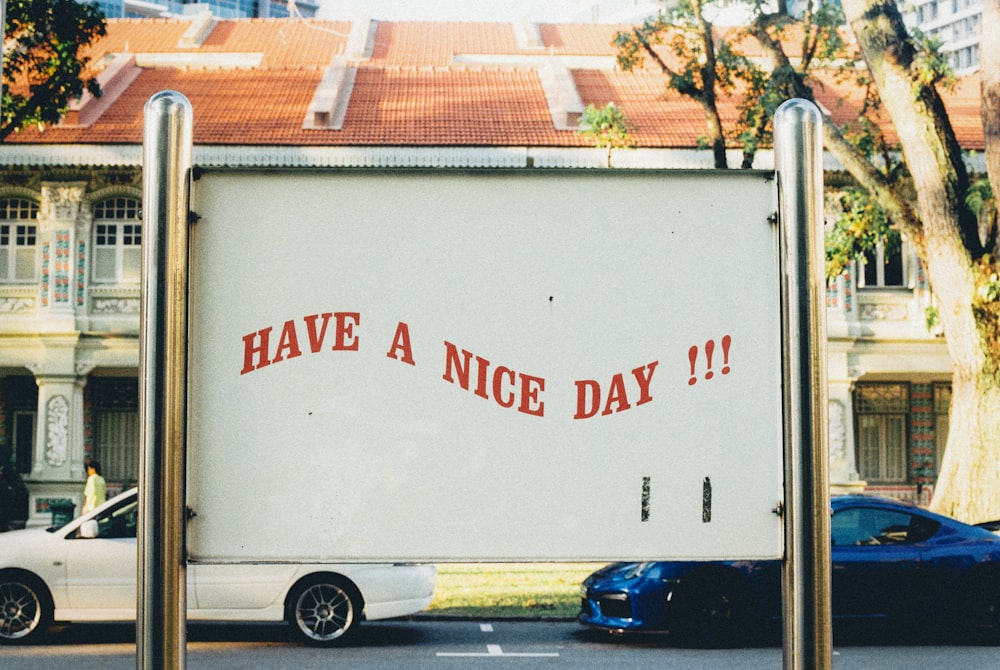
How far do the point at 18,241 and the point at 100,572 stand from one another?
16.6m

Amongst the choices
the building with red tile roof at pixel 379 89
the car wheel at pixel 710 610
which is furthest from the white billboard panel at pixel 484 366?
the building with red tile roof at pixel 379 89

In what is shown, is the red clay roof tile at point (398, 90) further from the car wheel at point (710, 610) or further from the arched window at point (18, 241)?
the car wheel at point (710, 610)

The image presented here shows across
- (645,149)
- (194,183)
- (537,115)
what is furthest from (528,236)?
(537,115)

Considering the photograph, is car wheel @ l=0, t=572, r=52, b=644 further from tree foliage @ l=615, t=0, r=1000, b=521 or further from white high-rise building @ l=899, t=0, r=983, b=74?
white high-rise building @ l=899, t=0, r=983, b=74

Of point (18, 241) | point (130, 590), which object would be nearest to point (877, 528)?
point (130, 590)

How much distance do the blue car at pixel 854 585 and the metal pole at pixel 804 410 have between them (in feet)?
26.8

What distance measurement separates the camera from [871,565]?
1112cm

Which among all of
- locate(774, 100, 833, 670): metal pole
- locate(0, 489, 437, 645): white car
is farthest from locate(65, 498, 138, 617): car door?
locate(774, 100, 833, 670): metal pole

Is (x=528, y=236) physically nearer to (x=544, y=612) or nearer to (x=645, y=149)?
(x=544, y=612)

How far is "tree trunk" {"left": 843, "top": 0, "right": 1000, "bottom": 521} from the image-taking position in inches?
580

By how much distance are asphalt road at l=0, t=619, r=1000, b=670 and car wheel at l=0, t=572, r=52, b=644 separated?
0.64ft

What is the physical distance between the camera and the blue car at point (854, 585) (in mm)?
11000

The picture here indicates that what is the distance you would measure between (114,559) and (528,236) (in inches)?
359

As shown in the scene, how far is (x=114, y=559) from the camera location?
1102 cm
